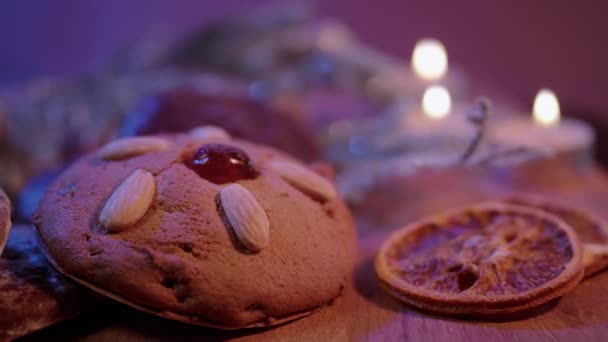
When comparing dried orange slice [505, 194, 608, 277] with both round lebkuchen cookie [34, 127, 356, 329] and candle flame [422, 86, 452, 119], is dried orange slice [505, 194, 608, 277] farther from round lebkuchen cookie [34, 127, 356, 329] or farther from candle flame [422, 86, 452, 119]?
candle flame [422, 86, 452, 119]

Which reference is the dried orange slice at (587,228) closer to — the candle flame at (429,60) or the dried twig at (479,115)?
the dried twig at (479,115)

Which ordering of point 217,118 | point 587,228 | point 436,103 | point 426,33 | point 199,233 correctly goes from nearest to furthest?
1. point 199,233
2. point 587,228
3. point 217,118
4. point 436,103
5. point 426,33

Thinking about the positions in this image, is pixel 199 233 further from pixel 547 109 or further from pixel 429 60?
pixel 429 60

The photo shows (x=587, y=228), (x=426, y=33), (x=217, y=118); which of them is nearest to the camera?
(x=587, y=228)

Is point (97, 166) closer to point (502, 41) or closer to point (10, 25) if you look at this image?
point (502, 41)

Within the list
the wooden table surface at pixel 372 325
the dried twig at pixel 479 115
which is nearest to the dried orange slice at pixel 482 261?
the wooden table surface at pixel 372 325

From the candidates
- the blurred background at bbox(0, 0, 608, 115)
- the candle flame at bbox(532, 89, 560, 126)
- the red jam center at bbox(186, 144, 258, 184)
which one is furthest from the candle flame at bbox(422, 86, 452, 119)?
the red jam center at bbox(186, 144, 258, 184)

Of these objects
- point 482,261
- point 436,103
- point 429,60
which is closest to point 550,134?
point 436,103
